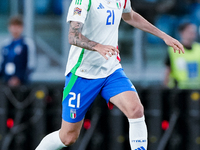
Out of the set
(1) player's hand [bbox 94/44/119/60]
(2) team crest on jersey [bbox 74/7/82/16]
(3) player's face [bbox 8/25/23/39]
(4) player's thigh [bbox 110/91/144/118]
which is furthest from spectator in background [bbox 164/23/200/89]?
(1) player's hand [bbox 94/44/119/60]

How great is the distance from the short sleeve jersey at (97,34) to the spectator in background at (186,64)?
2.40 meters

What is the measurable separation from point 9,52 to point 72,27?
3386 mm

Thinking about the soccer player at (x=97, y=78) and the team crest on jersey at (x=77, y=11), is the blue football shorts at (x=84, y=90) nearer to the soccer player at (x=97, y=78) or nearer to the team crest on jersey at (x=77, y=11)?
the soccer player at (x=97, y=78)

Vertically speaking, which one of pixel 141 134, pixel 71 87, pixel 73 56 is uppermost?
pixel 73 56

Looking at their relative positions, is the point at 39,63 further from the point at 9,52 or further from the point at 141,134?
the point at 141,134

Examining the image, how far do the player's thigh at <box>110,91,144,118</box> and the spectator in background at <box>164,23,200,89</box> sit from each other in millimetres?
2632

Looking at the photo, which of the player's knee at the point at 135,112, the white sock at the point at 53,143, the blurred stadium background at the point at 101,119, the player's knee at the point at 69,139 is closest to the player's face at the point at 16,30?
the blurred stadium background at the point at 101,119

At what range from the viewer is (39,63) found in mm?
9211

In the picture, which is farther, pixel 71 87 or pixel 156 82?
pixel 156 82

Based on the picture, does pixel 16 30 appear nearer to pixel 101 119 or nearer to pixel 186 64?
pixel 101 119

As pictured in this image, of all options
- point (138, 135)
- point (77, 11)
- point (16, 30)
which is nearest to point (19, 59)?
point (16, 30)

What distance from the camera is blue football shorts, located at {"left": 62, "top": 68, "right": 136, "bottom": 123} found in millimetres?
4257

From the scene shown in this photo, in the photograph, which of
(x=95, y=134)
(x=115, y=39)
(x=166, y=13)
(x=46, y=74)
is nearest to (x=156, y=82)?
(x=166, y=13)

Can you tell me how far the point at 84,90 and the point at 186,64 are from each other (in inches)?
109
